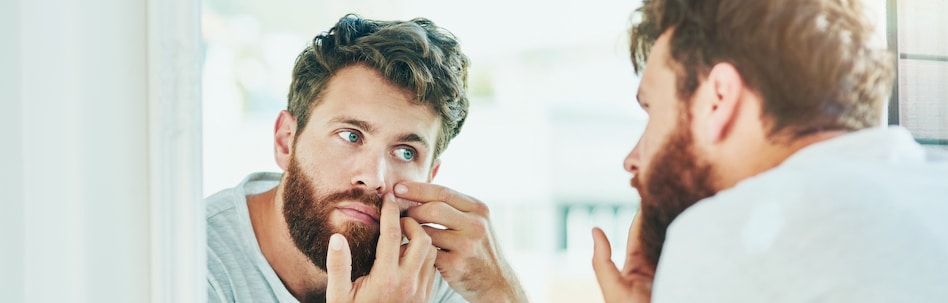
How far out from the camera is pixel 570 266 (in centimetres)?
168

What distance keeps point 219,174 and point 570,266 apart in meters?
0.69

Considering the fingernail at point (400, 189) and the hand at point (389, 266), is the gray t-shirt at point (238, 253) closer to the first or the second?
the hand at point (389, 266)

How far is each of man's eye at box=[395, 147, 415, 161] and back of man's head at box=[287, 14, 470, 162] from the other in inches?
3.7

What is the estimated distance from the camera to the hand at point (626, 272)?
5.42 ft

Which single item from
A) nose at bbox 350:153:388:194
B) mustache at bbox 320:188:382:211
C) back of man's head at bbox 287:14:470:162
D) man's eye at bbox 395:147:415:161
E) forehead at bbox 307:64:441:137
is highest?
back of man's head at bbox 287:14:470:162

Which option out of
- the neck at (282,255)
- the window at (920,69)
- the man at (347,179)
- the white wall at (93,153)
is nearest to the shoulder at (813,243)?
the window at (920,69)

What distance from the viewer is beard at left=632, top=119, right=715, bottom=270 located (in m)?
1.60

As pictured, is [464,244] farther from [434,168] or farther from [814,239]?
[814,239]

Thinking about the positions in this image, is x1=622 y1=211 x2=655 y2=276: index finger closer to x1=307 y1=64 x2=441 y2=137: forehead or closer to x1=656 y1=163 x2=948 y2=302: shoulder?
x1=656 y1=163 x2=948 y2=302: shoulder

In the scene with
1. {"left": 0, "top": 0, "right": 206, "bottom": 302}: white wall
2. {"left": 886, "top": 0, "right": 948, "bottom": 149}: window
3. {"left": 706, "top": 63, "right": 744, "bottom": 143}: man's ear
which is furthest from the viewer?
{"left": 886, "top": 0, "right": 948, "bottom": 149}: window

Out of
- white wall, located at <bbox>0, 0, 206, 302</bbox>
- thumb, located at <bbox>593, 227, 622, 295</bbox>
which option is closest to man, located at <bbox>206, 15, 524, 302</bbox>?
white wall, located at <bbox>0, 0, 206, 302</bbox>

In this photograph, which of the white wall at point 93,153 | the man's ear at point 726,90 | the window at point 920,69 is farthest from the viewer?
the window at point 920,69

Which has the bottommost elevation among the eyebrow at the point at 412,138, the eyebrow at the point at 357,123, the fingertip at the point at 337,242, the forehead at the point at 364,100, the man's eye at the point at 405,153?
the fingertip at the point at 337,242

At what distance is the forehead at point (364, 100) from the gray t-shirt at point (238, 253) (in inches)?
6.4
